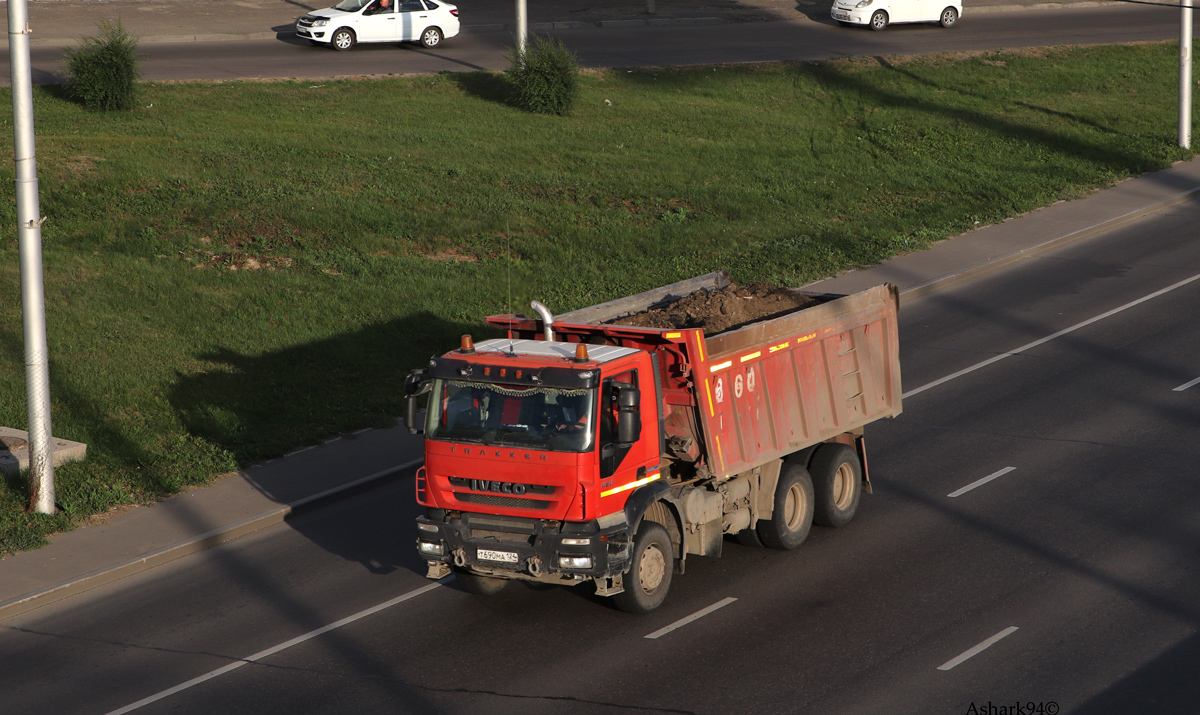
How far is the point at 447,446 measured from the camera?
11.3 meters

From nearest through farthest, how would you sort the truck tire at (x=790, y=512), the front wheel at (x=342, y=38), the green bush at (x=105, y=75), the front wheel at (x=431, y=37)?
the truck tire at (x=790, y=512) → the green bush at (x=105, y=75) → the front wheel at (x=342, y=38) → the front wheel at (x=431, y=37)

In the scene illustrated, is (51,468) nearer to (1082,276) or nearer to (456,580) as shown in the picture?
(456,580)

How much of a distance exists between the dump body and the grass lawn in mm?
6229

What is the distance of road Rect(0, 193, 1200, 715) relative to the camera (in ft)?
33.9

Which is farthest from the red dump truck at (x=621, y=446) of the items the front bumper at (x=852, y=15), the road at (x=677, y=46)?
the front bumper at (x=852, y=15)

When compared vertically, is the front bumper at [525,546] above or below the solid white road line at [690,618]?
above

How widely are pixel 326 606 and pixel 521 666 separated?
104 inches

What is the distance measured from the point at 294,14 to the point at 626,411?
3903 centimetres

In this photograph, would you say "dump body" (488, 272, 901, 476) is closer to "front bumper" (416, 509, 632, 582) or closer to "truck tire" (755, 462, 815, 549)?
"truck tire" (755, 462, 815, 549)

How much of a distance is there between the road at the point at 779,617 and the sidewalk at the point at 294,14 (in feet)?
101

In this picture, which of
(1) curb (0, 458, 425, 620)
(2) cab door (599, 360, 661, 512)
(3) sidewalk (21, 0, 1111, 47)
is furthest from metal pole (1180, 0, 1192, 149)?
(2) cab door (599, 360, 661, 512)

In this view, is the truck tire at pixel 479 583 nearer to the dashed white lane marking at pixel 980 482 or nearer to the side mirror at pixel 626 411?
the side mirror at pixel 626 411

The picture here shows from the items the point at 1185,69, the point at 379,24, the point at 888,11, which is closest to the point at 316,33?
the point at 379,24

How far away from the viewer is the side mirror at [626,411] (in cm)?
1083
